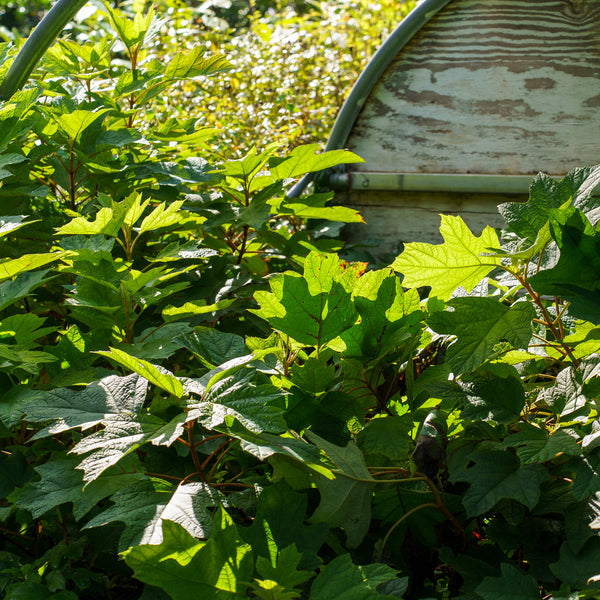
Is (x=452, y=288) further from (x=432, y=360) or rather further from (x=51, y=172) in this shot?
(x=51, y=172)

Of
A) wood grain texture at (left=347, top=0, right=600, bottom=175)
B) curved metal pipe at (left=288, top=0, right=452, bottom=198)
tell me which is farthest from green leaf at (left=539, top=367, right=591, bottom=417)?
wood grain texture at (left=347, top=0, right=600, bottom=175)

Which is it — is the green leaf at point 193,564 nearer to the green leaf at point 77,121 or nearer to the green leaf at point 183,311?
the green leaf at point 183,311

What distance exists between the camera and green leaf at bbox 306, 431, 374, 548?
0.81 m

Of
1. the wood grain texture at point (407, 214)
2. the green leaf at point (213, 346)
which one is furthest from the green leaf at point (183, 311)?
the wood grain texture at point (407, 214)

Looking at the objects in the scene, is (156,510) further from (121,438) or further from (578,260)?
(578,260)

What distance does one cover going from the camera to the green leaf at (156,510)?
0.74 meters

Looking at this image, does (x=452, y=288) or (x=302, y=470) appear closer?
(x=302, y=470)

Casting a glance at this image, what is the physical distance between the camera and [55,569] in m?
0.85

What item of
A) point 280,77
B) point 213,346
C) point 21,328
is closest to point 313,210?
point 213,346

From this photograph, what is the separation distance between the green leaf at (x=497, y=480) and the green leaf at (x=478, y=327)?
0.41ft

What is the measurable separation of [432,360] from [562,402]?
0.37m

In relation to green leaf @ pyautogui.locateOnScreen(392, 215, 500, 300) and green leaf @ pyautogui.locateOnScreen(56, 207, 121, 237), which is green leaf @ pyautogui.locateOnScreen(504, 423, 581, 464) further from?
green leaf @ pyautogui.locateOnScreen(56, 207, 121, 237)

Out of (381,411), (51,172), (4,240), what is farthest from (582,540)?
(51,172)

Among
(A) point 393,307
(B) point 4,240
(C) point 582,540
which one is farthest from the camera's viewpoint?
(B) point 4,240
